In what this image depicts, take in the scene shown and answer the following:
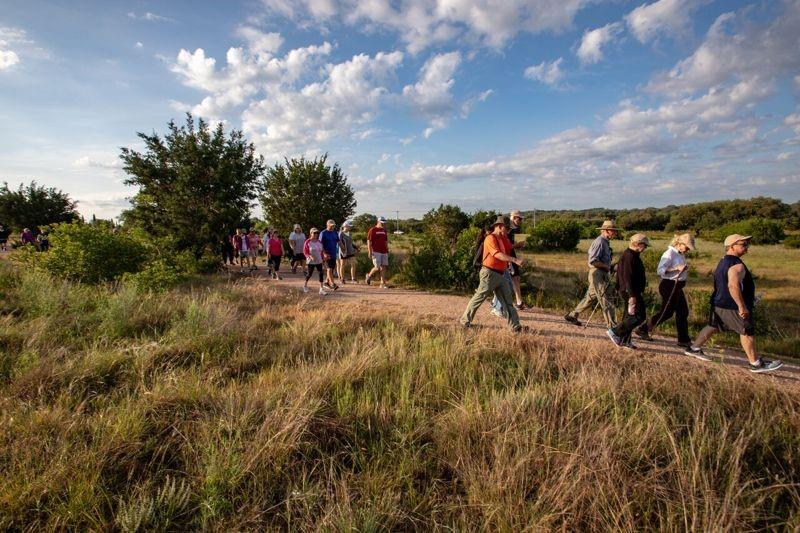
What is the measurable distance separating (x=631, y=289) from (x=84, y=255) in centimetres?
1162

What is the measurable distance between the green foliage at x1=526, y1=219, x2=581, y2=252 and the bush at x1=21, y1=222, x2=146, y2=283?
28.0 m

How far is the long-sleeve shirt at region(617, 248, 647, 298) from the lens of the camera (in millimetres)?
5250

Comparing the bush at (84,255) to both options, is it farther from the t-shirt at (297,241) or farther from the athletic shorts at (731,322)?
the athletic shorts at (731,322)

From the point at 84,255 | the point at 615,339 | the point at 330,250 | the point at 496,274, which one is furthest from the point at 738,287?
the point at 84,255

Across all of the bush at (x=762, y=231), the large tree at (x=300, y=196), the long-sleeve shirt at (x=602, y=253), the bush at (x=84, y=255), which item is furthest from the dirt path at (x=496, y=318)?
the bush at (x=762, y=231)

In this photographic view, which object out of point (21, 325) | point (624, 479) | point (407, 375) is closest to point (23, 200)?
point (21, 325)

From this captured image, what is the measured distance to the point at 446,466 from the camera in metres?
2.70

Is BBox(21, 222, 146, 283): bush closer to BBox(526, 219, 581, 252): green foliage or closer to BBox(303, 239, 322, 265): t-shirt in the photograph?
BBox(303, 239, 322, 265): t-shirt

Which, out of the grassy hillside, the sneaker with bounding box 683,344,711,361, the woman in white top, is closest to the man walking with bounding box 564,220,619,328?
the woman in white top

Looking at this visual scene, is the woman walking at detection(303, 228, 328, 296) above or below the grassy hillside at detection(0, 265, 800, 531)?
above

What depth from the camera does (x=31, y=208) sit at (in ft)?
91.7

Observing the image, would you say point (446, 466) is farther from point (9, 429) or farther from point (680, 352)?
point (680, 352)

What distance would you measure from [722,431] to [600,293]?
10.3 feet

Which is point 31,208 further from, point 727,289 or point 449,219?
point 727,289
